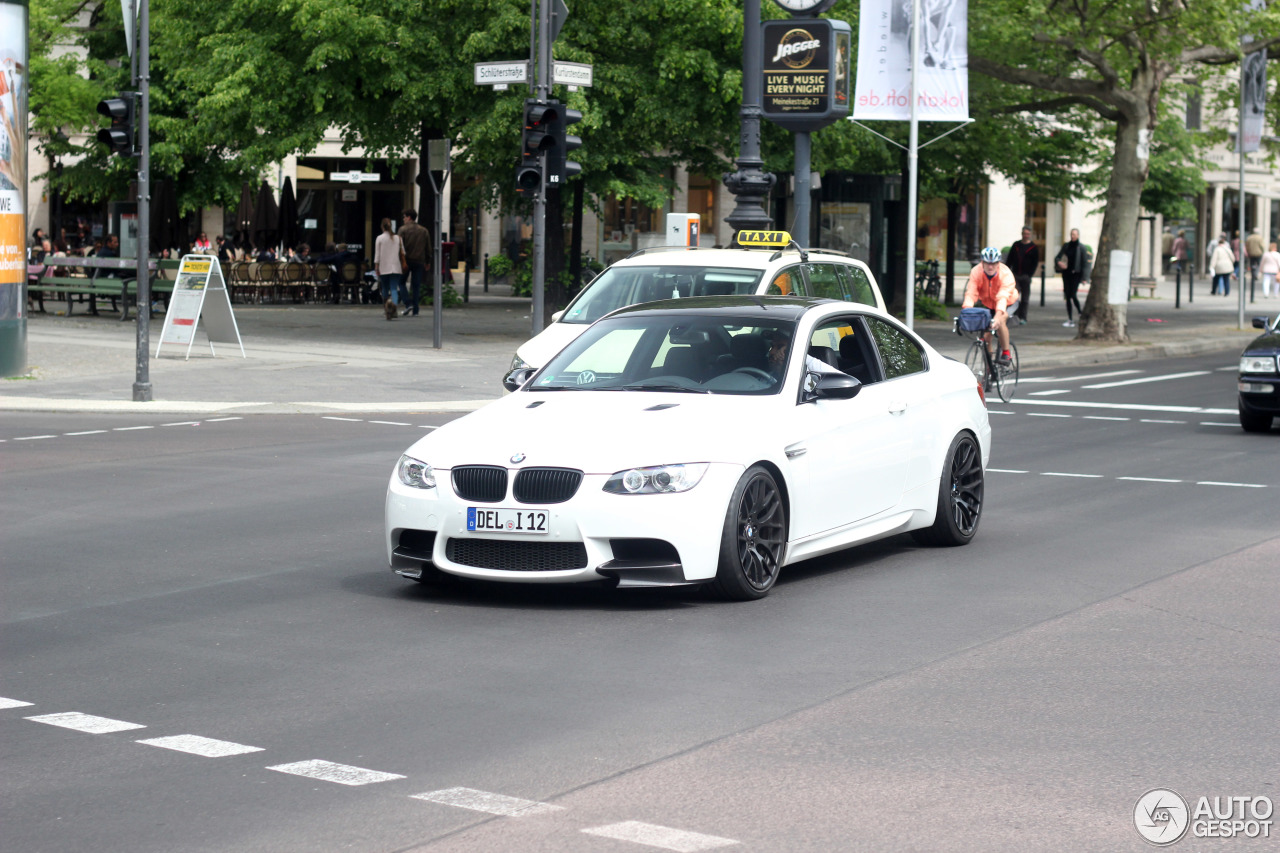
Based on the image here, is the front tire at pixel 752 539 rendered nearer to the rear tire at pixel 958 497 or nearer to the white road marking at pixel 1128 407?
the rear tire at pixel 958 497

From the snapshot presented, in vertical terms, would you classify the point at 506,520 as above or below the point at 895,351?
below

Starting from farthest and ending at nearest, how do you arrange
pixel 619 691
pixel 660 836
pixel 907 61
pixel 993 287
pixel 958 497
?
pixel 907 61 < pixel 993 287 < pixel 958 497 < pixel 619 691 < pixel 660 836

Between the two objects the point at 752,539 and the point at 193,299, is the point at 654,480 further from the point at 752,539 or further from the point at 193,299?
the point at 193,299

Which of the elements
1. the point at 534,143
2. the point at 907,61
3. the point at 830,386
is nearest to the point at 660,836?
the point at 830,386

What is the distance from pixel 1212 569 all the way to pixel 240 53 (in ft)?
72.4

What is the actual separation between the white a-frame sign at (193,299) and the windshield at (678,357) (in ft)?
51.1

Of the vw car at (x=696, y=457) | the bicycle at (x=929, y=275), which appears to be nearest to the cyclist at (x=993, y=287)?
the vw car at (x=696, y=457)

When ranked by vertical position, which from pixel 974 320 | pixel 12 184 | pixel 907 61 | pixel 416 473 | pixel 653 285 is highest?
pixel 907 61

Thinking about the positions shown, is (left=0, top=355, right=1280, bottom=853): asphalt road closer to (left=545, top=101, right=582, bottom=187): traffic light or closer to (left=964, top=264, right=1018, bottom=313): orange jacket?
(left=964, top=264, right=1018, bottom=313): orange jacket

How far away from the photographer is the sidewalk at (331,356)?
19.5 metres

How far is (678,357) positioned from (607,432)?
1105 millimetres

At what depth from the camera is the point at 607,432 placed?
8484 mm

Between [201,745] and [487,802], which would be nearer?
[487,802]

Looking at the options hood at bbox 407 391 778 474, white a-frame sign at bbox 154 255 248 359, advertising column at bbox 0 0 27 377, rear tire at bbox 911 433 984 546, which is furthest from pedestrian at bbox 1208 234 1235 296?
hood at bbox 407 391 778 474
